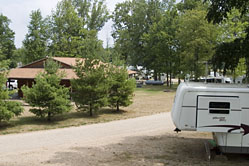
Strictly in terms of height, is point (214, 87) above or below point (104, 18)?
below

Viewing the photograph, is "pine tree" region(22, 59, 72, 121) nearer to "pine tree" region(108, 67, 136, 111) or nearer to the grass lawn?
the grass lawn

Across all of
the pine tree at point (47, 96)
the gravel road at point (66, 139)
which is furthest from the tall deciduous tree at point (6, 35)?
the gravel road at point (66, 139)

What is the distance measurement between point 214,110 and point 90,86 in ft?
39.5

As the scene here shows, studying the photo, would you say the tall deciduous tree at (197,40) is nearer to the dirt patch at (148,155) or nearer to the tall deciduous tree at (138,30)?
the tall deciduous tree at (138,30)

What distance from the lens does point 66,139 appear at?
45.7ft

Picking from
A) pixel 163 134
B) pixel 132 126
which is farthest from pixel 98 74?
pixel 163 134

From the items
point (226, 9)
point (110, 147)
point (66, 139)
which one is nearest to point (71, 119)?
point (66, 139)

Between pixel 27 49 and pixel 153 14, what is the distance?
24.5 m

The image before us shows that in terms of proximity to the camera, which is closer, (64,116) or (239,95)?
(239,95)

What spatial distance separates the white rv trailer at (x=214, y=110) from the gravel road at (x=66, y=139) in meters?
3.70

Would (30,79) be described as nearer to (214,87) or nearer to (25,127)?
(25,127)

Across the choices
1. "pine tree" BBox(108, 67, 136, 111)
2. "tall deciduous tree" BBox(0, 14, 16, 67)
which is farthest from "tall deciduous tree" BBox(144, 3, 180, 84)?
"tall deciduous tree" BBox(0, 14, 16, 67)

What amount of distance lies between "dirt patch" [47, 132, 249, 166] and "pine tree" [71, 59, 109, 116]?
24.3 feet

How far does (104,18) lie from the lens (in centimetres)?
5950
